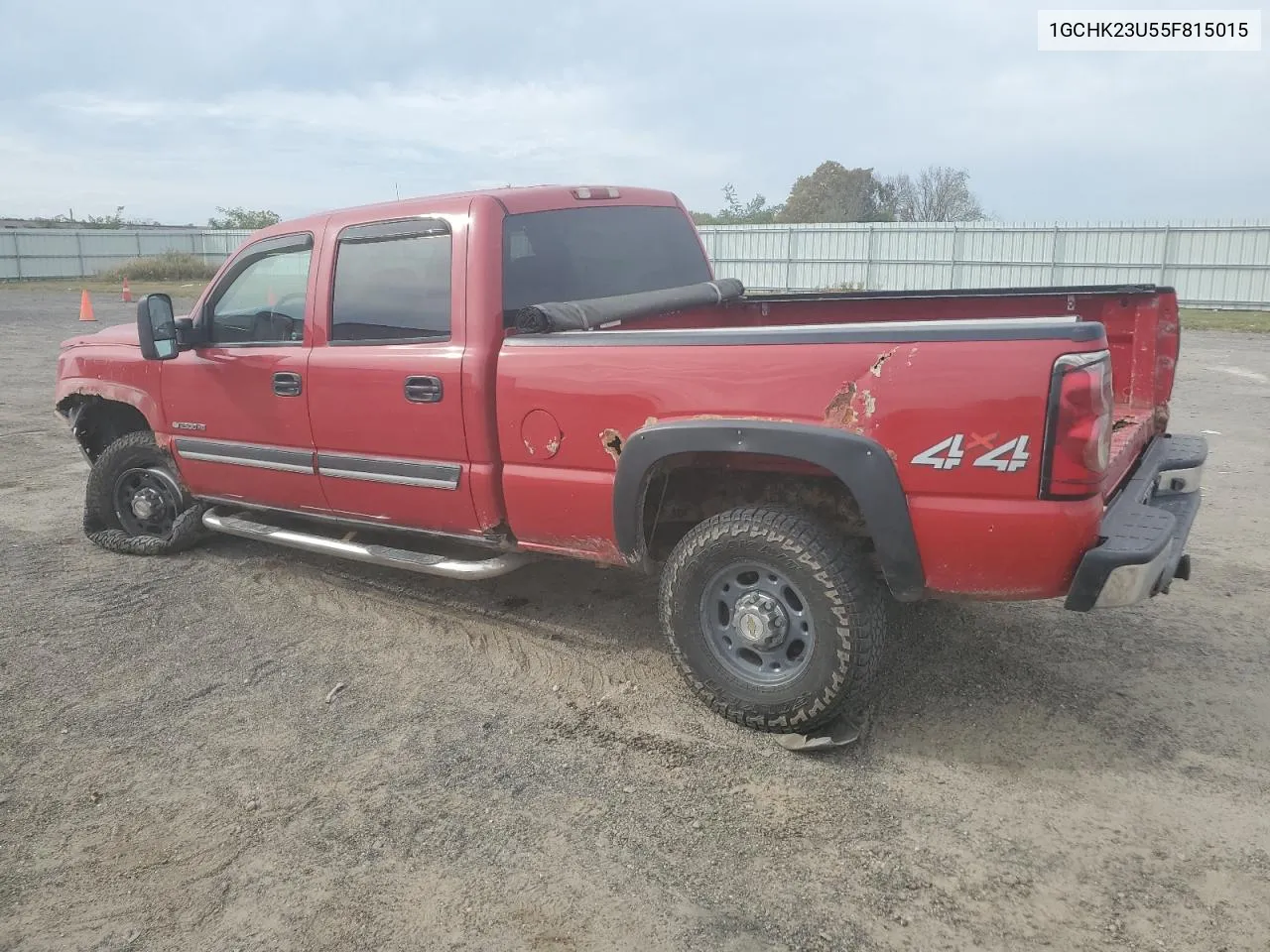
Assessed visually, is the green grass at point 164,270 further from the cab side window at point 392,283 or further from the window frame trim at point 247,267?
the cab side window at point 392,283

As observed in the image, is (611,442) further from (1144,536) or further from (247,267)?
(247,267)

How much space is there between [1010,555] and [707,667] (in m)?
1.16

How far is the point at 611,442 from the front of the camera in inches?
142

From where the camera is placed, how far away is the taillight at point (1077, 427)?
109 inches

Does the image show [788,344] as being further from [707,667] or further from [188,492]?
[188,492]

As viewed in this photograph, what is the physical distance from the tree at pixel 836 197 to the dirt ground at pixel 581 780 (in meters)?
38.5

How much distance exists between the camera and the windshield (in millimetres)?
4109

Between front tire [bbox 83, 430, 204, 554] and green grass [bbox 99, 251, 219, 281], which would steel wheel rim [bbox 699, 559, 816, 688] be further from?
green grass [bbox 99, 251, 219, 281]

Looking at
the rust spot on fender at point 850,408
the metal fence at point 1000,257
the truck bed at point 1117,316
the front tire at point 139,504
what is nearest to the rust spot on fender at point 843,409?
the rust spot on fender at point 850,408

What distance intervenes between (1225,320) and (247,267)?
20.7 meters

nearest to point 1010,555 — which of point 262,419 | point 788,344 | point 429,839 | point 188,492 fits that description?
point 788,344

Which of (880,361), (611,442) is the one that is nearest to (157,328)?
(611,442)

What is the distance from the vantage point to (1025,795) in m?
3.10

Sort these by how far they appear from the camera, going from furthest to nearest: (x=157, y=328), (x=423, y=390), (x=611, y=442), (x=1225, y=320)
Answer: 1. (x=1225, y=320)
2. (x=157, y=328)
3. (x=423, y=390)
4. (x=611, y=442)
